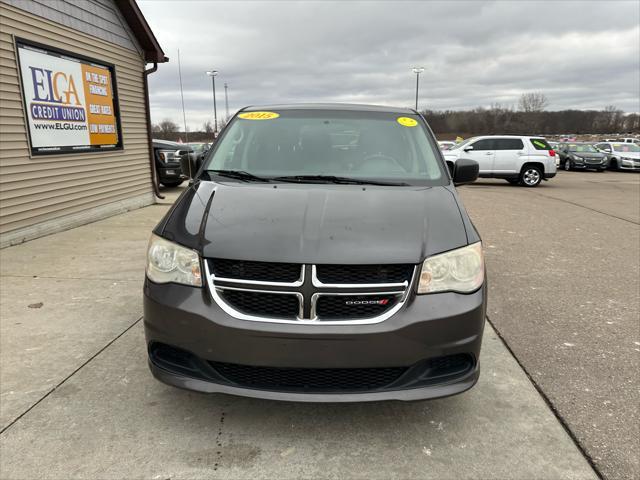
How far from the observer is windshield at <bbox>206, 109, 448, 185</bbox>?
127 inches

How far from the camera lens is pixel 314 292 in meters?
2.15

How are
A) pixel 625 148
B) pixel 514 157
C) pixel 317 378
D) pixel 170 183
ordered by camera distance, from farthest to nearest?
pixel 625 148 → pixel 514 157 → pixel 170 183 → pixel 317 378

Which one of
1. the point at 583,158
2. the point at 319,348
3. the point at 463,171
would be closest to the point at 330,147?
the point at 463,171

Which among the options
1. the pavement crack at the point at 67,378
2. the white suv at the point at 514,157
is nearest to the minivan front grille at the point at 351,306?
the pavement crack at the point at 67,378

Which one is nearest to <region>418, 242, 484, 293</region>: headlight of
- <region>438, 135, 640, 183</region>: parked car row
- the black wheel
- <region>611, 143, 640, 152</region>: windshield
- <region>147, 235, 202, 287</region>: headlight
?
<region>147, 235, 202, 287</region>: headlight

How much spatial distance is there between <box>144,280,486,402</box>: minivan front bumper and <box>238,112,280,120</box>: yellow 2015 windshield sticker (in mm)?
1856

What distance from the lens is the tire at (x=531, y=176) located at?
16906 mm

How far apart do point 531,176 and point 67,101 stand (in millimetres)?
15101

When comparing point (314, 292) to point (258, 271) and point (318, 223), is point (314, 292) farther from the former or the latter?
point (318, 223)

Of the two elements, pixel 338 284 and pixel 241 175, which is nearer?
pixel 338 284

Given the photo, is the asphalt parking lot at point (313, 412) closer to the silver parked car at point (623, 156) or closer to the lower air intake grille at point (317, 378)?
the lower air intake grille at point (317, 378)

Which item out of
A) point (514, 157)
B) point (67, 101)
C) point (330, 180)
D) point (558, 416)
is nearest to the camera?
point (558, 416)

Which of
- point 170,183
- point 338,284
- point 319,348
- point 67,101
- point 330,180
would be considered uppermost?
point 67,101

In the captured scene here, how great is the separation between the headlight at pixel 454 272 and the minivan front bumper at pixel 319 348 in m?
0.04
